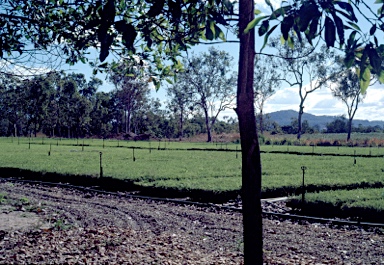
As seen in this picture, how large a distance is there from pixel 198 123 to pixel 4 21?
97.9 m

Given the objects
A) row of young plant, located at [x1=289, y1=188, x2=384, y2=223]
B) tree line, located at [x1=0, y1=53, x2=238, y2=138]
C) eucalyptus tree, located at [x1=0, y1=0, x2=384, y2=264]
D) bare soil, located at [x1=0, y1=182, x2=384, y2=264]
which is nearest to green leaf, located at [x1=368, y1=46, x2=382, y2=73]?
eucalyptus tree, located at [x1=0, y1=0, x2=384, y2=264]

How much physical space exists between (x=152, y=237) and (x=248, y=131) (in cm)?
458

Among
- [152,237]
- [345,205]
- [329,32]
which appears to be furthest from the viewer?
[345,205]

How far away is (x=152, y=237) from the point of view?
7.89 m

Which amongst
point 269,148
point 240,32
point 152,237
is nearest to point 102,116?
point 269,148

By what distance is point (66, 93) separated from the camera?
287ft

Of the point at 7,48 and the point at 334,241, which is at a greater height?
the point at 7,48

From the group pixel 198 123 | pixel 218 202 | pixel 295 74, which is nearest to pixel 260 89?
pixel 295 74

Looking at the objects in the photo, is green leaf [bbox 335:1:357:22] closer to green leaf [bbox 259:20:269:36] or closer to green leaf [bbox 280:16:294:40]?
green leaf [bbox 280:16:294:40]

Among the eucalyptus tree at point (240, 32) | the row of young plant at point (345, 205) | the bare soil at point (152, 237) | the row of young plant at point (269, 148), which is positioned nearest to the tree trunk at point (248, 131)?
the eucalyptus tree at point (240, 32)

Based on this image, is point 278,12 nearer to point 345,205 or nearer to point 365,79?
point 365,79

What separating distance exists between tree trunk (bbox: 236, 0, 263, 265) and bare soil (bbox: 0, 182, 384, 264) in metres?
2.26

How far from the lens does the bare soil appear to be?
624 centimetres

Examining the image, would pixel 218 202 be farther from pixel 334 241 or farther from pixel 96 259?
pixel 96 259
